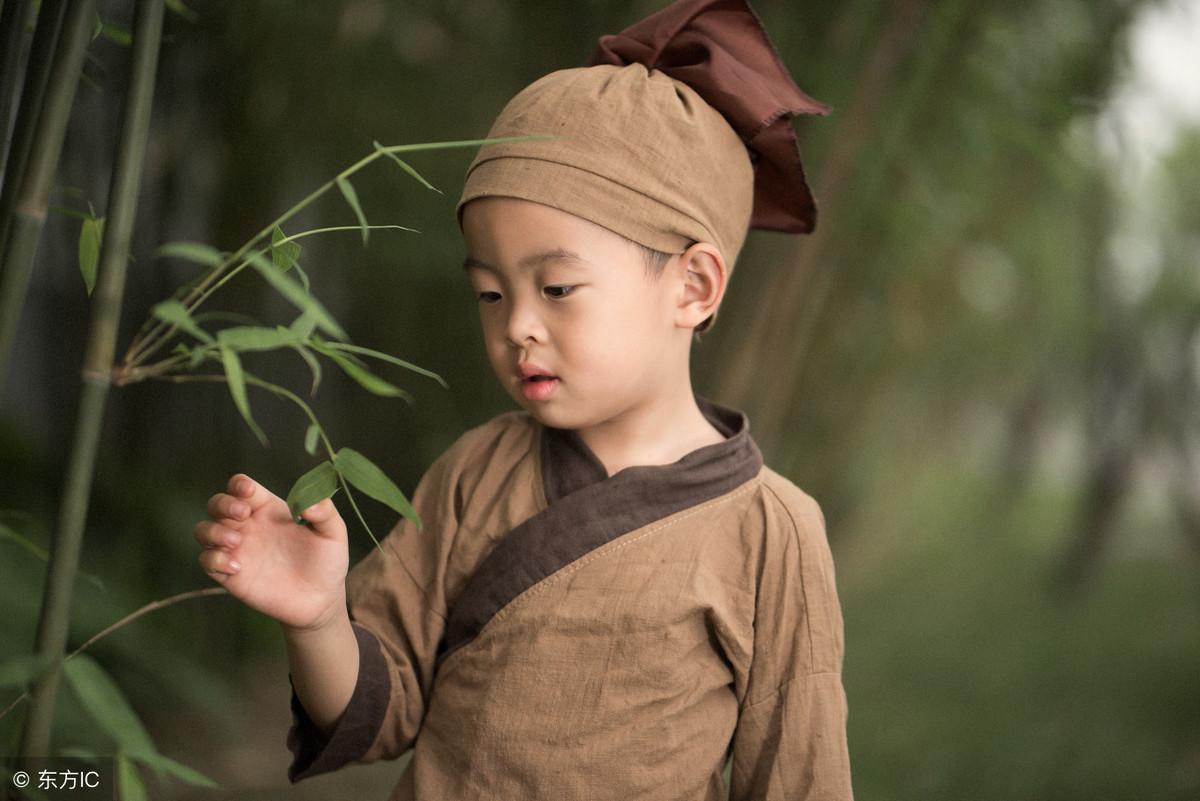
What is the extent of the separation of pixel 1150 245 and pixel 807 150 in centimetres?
278

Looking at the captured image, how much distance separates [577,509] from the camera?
1.04 meters

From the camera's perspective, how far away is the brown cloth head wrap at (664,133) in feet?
3.14

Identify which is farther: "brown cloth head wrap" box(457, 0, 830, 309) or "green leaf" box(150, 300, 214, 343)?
"brown cloth head wrap" box(457, 0, 830, 309)

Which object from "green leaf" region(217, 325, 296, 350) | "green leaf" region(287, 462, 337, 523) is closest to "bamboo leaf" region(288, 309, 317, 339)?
"green leaf" region(217, 325, 296, 350)

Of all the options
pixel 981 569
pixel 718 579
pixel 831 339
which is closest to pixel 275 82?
pixel 831 339

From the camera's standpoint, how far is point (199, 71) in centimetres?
190

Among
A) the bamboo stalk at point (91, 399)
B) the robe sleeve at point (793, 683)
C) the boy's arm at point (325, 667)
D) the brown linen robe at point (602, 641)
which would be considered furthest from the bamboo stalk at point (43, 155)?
the robe sleeve at point (793, 683)

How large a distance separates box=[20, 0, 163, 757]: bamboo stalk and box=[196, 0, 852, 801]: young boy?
0.20 metres

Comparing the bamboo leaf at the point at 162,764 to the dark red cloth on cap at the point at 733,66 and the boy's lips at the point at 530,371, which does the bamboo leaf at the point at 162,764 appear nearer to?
the boy's lips at the point at 530,371

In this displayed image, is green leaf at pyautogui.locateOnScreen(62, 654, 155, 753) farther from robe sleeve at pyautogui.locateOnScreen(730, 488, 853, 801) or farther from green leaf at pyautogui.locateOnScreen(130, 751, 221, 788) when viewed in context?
robe sleeve at pyautogui.locateOnScreen(730, 488, 853, 801)

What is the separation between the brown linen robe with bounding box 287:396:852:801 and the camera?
1.01m

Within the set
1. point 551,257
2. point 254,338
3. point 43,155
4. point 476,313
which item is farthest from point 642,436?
point 476,313

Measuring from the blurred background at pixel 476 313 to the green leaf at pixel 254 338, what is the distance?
0.40m

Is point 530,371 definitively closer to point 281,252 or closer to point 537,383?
point 537,383
